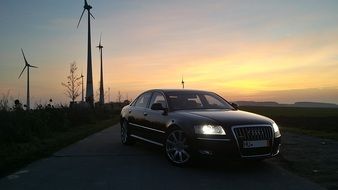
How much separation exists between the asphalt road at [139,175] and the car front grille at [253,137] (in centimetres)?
36

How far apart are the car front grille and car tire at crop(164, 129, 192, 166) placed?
102 centimetres

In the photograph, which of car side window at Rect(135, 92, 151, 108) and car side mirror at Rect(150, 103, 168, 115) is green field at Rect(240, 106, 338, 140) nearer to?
car side window at Rect(135, 92, 151, 108)

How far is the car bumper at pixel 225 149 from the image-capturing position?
8641mm

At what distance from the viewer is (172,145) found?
9.73 metres

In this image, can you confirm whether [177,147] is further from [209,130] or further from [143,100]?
[143,100]

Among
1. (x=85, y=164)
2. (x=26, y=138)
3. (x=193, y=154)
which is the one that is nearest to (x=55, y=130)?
(x=26, y=138)

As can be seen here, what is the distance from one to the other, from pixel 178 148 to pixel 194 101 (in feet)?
5.53

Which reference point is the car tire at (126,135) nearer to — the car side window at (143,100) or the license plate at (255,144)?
the car side window at (143,100)

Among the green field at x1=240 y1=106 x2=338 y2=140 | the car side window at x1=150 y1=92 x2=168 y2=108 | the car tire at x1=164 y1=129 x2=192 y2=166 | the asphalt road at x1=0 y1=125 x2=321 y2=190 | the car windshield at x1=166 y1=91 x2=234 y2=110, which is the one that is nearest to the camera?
the asphalt road at x1=0 y1=125 x2=321 y2=190

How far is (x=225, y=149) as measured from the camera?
340 inches

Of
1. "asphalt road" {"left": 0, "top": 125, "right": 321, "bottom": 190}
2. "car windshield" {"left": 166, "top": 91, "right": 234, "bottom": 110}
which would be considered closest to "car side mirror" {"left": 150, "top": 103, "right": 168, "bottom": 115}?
"car windshield" {"left": 166, "top": 91, "right": 234, "bottom": 110}

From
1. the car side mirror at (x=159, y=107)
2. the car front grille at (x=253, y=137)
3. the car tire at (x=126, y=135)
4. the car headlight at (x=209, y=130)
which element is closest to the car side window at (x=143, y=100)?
the car tire at (x=126, y=135)

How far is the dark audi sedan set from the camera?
→ 872cm

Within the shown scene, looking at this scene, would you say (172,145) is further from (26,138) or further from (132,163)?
(26,138)
